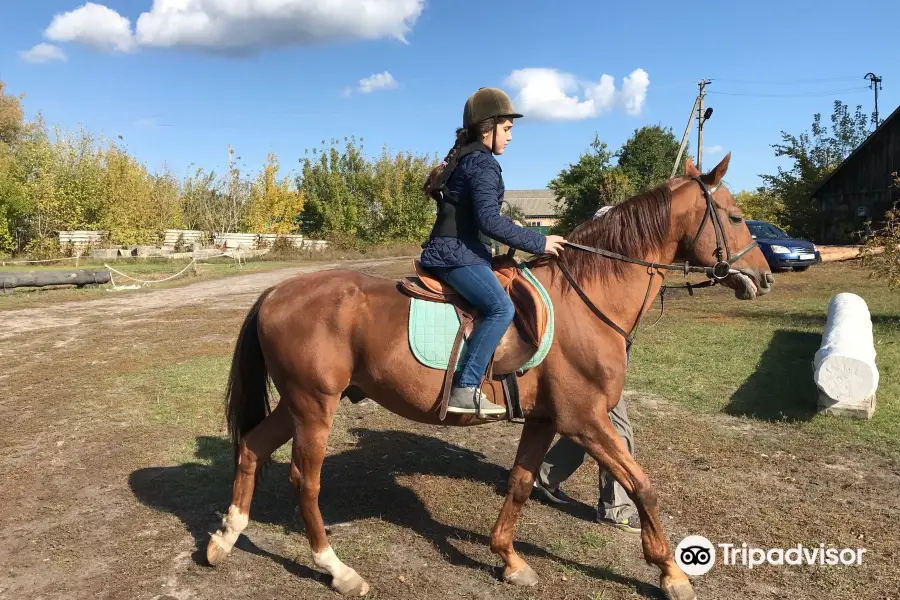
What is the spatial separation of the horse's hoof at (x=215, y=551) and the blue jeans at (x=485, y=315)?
194 cm

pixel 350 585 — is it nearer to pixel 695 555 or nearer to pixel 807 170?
pixel 695 555

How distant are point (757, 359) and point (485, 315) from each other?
7.63 metres

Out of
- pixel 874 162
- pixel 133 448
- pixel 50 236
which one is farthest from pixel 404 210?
pixel 133 448

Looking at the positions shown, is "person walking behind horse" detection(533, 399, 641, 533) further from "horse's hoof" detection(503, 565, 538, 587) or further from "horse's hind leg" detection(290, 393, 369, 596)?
"horse's hind leg" detection(290, 393, 369, 596)

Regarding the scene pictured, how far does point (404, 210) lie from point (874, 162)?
1295 inches

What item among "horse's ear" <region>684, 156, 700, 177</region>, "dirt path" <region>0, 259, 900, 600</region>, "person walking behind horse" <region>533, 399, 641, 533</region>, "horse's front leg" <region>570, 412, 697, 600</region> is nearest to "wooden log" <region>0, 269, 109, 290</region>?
"dirt path" <region>0, 259, 900, 600</region>

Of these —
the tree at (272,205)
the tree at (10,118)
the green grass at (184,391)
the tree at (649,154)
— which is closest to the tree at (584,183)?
the tree at (649,154)

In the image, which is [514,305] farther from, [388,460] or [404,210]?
[404,210]

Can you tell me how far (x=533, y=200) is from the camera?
102 meters

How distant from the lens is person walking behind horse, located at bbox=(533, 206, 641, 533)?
4531 millimetres

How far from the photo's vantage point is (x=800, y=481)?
5.25 meters

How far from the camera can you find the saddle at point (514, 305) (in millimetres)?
3688

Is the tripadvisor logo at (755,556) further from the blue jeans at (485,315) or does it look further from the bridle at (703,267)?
the blue jeans at (485,315)

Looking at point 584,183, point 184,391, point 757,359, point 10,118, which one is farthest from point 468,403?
point 10,118
